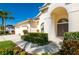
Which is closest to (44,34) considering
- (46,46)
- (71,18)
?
(46,46)

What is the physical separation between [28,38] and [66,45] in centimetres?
83

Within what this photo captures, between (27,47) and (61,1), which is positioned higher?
(61,1)

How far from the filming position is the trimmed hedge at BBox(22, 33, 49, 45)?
16.7ft

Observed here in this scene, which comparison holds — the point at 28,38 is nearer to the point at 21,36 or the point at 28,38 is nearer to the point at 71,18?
the point at 21,36

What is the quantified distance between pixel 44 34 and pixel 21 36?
500 mm

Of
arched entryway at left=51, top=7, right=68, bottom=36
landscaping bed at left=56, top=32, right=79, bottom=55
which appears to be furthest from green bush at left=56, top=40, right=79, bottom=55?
arched entryway at left=51, top=7, right=68, bottom=36

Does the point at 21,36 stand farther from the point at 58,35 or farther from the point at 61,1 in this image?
the point at 61,1

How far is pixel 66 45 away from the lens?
4992 mm

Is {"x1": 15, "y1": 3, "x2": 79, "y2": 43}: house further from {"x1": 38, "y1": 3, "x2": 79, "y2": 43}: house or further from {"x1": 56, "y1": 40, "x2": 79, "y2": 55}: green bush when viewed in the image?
{"x1": 56, "y1": 40, "x2": 79, "y2": 55}: green bush

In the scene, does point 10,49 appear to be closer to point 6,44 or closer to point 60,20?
point 6,44

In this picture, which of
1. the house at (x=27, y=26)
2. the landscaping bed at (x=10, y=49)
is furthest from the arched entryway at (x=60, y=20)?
the landscaping bed at (x=10, y=49)

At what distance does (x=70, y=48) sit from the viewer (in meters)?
4.97

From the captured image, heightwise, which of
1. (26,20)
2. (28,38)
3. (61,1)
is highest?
(61,1)

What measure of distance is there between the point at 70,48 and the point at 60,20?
639 millimetres
